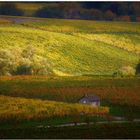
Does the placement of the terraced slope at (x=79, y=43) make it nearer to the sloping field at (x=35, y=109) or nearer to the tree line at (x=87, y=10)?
the tree line at (x=87, y=10)

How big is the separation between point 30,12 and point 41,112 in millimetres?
1623

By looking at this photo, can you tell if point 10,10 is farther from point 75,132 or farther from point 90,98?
point 75,132

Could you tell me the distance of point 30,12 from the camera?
730 centimetres

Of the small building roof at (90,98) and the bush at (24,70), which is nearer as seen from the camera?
the small building roof at (90,98)

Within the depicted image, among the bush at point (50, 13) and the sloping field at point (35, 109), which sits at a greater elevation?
the bush at point (50, 13)

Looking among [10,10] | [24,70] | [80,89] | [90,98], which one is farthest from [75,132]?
[10,10]

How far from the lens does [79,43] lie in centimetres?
737

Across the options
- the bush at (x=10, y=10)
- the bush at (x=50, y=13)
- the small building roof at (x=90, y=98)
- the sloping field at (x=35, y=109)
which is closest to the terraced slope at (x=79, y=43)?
the bush at (x=50, y=13)

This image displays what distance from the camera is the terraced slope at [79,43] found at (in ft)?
23.8

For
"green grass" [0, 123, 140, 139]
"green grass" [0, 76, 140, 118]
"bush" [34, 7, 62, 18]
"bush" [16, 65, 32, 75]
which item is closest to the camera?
"green grass" [0, 123, 140, 139]

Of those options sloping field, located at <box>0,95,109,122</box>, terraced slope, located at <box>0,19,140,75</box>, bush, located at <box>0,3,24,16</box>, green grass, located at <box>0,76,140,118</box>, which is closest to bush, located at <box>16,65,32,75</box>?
green grass, located at <box>0,76,140,118</box>

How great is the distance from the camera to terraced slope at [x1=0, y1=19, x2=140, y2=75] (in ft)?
23.8

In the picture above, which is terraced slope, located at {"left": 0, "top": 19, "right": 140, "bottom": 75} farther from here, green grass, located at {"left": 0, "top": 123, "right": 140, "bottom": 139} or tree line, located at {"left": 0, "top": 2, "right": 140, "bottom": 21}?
green grass, located at {"left": 0, "top": 123, "right": 140, "bottom": 139}

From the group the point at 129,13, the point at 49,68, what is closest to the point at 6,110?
the point at 49,68
